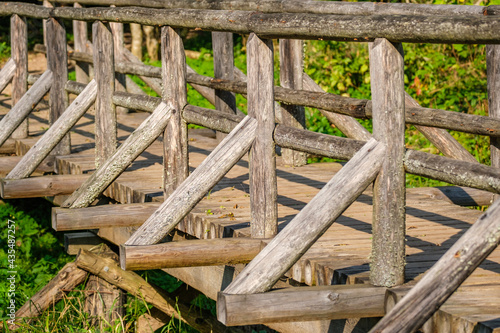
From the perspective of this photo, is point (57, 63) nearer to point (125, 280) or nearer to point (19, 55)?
point (19, 55)

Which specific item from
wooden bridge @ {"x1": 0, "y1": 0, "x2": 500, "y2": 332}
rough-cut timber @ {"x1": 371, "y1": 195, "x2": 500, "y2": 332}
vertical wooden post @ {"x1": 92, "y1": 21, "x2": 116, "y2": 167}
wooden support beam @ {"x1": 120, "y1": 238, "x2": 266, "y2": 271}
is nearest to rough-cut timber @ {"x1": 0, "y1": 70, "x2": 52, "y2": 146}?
wooden bridge @ {"x1": 0, "y1": 0, "x2": 500, "y2": 332}

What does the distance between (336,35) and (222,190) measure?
2.35 metres

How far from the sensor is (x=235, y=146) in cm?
410

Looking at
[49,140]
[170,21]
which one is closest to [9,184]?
[49,140]

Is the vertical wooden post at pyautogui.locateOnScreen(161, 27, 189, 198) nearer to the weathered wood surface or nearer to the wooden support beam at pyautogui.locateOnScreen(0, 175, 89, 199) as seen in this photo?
the weathered wood surface

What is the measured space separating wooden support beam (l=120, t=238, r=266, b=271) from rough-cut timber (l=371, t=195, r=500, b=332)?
1.40 metres

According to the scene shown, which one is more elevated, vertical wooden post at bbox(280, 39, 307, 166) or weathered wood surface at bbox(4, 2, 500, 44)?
weathered wood surface at bbox(4, 2, 500, 44)

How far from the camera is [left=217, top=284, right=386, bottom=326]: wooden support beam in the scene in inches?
124

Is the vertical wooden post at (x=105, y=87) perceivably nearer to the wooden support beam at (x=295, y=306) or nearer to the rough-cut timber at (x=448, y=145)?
the rough-cut timber at (x=448, y=145)

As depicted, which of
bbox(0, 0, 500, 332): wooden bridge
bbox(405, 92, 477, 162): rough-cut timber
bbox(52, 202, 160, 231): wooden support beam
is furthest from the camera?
bbox(405, 92, 477, 162): rough-cut timber

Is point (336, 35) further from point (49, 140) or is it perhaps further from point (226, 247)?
point (49, 140)

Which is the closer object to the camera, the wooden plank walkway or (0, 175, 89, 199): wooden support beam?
the wooden plank walkway

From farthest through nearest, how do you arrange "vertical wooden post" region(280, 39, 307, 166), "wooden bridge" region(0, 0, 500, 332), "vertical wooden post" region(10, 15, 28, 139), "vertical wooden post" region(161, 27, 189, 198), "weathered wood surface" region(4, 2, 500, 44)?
1. "vertical wooden post" region(10, 15, 28, 139)
2. "vertical wooden post" region(280, 39, 307, 166)
3. "vertical wooden post" region(161, 27, 189, 198)
4. "wooden bridge" region(0, 0, 500, 332)
5. "weathered wood surface" region(4, 2, 500, 44)

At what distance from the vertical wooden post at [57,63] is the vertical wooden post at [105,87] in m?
0.86
